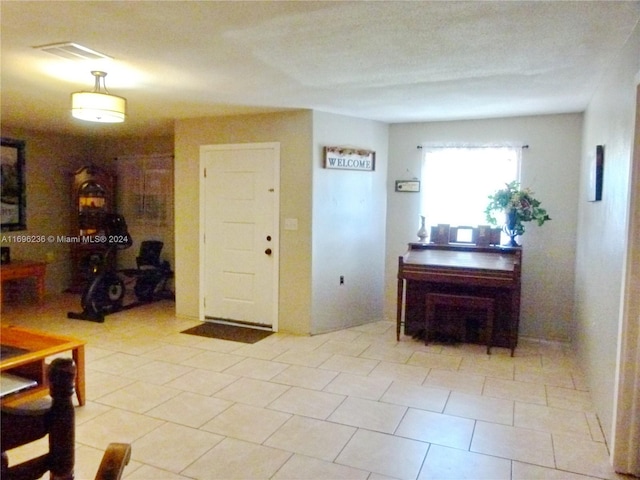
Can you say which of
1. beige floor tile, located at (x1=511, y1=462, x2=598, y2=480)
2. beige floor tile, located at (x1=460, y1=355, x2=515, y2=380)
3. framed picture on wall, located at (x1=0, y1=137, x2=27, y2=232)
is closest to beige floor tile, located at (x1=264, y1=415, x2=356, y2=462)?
beige floor tile, located at (x1=511, y1=462, x2=598, y2=480)

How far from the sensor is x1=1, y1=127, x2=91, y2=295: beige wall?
622cm

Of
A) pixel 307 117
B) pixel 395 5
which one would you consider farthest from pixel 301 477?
pixel 307 117

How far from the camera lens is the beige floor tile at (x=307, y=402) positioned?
2.98m

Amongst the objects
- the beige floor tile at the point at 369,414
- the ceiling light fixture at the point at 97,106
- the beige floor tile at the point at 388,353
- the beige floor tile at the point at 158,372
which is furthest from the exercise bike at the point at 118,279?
the beige floor tile at the point at 369,414

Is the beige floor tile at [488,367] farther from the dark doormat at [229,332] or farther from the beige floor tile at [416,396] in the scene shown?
the dark doormat at [229,332]

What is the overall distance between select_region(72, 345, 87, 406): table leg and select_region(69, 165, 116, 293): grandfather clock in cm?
388

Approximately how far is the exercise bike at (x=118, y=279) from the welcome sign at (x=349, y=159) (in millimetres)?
2930

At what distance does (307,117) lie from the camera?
178 inches

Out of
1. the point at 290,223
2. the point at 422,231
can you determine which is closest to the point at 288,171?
the point at 290,223

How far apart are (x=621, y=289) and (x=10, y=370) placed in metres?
3.41

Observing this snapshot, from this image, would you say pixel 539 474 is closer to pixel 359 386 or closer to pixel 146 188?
pixel 359 386

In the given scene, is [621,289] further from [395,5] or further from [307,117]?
[307,117]

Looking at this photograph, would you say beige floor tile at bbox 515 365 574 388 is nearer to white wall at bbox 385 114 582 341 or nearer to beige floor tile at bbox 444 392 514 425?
beige floor tile at bbox 444 392 514 425

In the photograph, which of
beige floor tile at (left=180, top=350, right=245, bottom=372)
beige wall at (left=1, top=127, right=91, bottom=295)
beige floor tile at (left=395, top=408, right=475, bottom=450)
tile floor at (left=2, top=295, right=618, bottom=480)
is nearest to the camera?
tile floor at (left=2, top=295, right=618, bottom=480)
